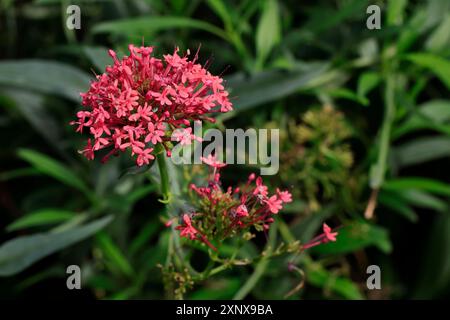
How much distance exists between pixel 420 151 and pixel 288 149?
262mm

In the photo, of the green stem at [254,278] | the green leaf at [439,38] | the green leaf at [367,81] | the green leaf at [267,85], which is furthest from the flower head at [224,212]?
the green leaf at [439,38]

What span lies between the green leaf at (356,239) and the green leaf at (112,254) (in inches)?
12.8

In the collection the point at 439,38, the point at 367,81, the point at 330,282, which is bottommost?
the point at 330,282

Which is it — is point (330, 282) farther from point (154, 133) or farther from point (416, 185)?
point (154, 133)

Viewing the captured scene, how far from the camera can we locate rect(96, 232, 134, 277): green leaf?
1.08 m

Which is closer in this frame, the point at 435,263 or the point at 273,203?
the point at 273,203

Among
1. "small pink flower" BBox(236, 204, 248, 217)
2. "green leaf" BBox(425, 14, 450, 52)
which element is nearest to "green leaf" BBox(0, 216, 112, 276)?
"small pink flower" BBox(236, 204, 248, 217)

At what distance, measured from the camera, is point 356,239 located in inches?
43.9

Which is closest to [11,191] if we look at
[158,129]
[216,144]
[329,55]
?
[216,144]

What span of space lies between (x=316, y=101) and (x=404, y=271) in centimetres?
39

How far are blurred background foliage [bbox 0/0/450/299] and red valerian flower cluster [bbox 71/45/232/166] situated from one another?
1.24 feet

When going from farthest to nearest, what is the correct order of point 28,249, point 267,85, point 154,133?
1. point 267,85
2. point 28,249
3. point 154,133

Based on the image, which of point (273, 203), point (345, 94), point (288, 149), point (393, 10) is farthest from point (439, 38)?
point (273, 203)

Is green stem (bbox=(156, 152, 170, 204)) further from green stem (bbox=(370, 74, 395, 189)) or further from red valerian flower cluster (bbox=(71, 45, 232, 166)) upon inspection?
green stem (bbox=(370, 74, 395, 189))
